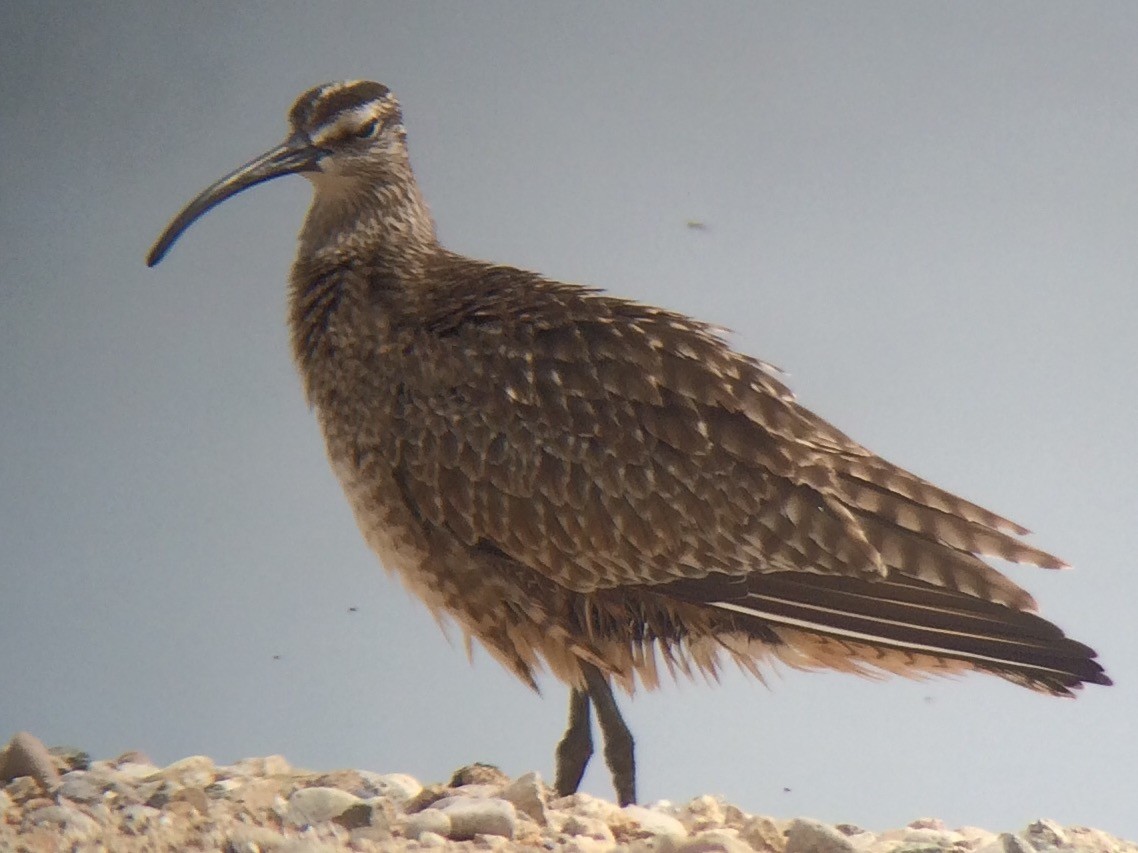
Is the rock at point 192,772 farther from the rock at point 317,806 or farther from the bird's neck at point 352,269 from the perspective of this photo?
the bird's neck at point 352,269

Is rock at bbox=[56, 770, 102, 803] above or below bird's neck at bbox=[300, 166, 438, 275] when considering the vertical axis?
below

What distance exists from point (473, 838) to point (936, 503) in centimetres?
182

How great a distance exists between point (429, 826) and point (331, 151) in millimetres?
2750

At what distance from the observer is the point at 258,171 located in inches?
223

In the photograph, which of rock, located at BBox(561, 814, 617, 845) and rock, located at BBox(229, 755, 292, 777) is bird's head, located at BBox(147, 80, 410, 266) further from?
rock, located at BBox(561, 814, 617, 845)

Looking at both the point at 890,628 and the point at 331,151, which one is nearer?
the point at 890,628

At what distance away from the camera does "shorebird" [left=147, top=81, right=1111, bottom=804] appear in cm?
466

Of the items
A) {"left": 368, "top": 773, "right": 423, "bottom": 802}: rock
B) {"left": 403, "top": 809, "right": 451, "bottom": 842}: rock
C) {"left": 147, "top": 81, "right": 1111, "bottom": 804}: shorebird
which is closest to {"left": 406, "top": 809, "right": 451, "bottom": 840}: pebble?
{"left": 403, "top": 809, "right": 451, "bottom": 842}: rock

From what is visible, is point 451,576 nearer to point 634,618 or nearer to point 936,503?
point 634,618

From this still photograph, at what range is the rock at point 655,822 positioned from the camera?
4453 millimetres

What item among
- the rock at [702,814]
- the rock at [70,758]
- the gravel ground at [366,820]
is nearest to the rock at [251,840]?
the gravel ground at [366,820]

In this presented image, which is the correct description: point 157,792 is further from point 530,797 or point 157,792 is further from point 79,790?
point 530,797

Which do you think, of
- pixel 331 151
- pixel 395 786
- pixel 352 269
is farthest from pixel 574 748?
pixel 331 151

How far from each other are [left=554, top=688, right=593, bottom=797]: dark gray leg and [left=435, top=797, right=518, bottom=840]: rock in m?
0.93
